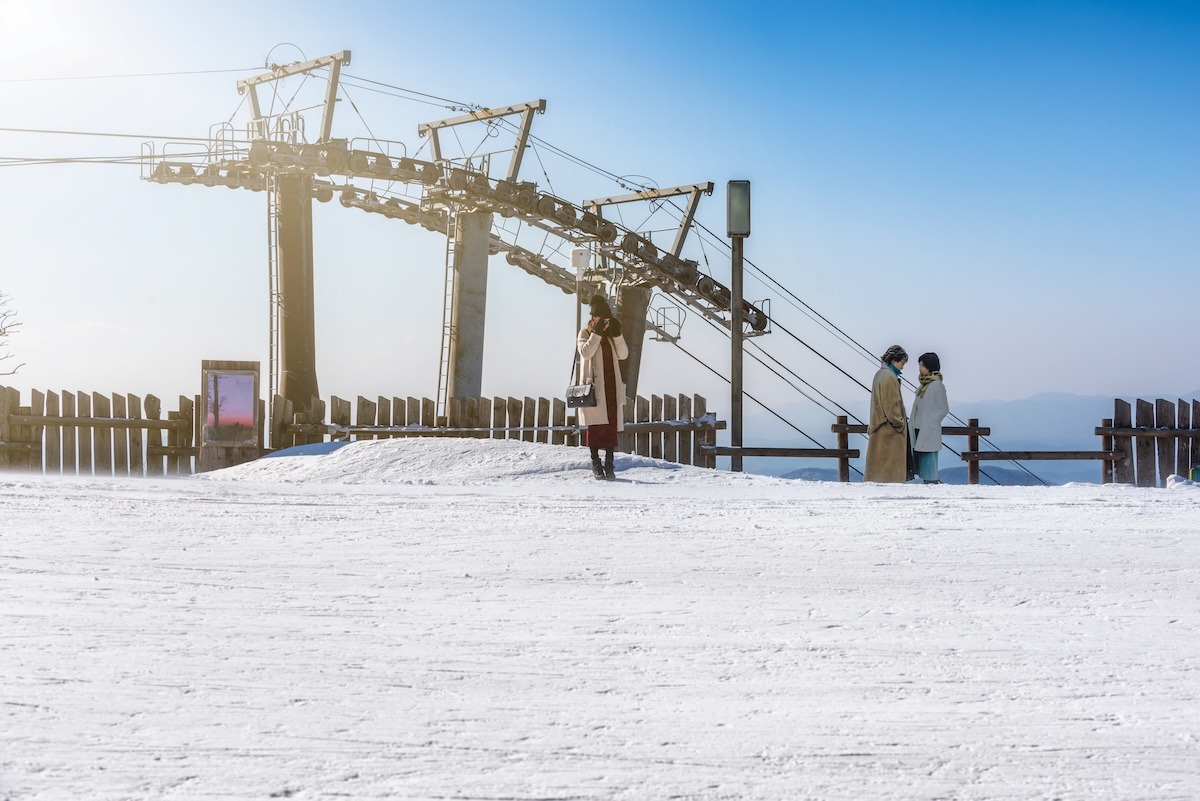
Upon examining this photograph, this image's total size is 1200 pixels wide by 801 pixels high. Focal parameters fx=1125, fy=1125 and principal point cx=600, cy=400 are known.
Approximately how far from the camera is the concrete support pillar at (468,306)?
24000 millimetres

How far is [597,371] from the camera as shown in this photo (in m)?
11.7

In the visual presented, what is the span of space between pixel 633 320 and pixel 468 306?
593cm

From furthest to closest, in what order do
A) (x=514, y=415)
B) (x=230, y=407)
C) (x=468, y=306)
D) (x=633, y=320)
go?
(x=633, y=320) → (x=468, y=306) → (x=514, y=415) → (x=230, y=407)

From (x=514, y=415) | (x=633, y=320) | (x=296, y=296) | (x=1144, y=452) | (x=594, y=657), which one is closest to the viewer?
(x=594, y=657)

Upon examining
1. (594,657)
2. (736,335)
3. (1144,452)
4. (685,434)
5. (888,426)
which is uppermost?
(736,335)

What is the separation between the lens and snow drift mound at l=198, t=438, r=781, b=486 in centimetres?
1248

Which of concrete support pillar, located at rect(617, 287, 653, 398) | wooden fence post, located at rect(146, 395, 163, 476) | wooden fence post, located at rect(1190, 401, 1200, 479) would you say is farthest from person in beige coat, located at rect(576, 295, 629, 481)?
concrete support pillar, located at rect(617, 287, 653, 398)

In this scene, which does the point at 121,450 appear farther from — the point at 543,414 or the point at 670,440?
the point at 670,440

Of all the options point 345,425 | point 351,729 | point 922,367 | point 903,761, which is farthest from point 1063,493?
point 345,425

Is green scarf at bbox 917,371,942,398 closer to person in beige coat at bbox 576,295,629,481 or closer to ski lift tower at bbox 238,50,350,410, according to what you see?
person in beige coat at bbox 576,295,629,481

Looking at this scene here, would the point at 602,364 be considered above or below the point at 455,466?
above

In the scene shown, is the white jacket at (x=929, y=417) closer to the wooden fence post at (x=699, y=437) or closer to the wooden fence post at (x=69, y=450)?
the wooden fence post at (x=699, y=437)

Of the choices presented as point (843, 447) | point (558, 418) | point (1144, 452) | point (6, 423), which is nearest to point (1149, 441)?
point (1144, 452)

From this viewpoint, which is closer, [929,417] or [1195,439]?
[929,417]
